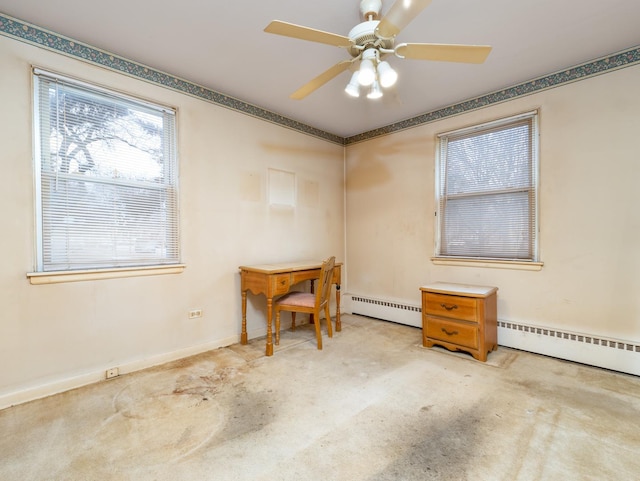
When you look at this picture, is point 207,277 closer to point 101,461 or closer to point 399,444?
point 101,461

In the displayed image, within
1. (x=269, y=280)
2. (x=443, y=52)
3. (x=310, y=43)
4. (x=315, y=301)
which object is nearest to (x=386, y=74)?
(x=443, y=52)

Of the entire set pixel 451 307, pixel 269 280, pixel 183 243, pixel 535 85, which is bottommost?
pixel 451 307

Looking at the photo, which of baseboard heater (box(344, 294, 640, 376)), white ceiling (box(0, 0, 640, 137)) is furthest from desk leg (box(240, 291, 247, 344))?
baseboard heater (box(344, 294, 640, 376))

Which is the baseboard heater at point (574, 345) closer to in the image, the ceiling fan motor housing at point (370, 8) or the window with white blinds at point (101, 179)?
the ceiling fan motor housing at point (370, 8)

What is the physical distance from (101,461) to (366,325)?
113 inches

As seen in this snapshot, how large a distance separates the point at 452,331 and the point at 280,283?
170cm

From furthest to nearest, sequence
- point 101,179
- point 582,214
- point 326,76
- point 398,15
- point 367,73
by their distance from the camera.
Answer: point 582,214, point 101,179, point 326,76, point 367,73, point 398,15

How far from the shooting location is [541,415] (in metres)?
1.88

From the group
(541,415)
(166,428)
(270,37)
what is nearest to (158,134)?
(270,37)

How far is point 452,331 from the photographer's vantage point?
2.85m

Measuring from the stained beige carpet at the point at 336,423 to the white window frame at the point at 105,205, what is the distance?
A: 0.93 m

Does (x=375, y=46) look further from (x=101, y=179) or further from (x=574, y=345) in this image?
(x=574, y=345)

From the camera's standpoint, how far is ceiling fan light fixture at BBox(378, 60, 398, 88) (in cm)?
176

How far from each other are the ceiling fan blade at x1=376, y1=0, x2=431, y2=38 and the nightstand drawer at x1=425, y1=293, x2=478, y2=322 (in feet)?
7.32
